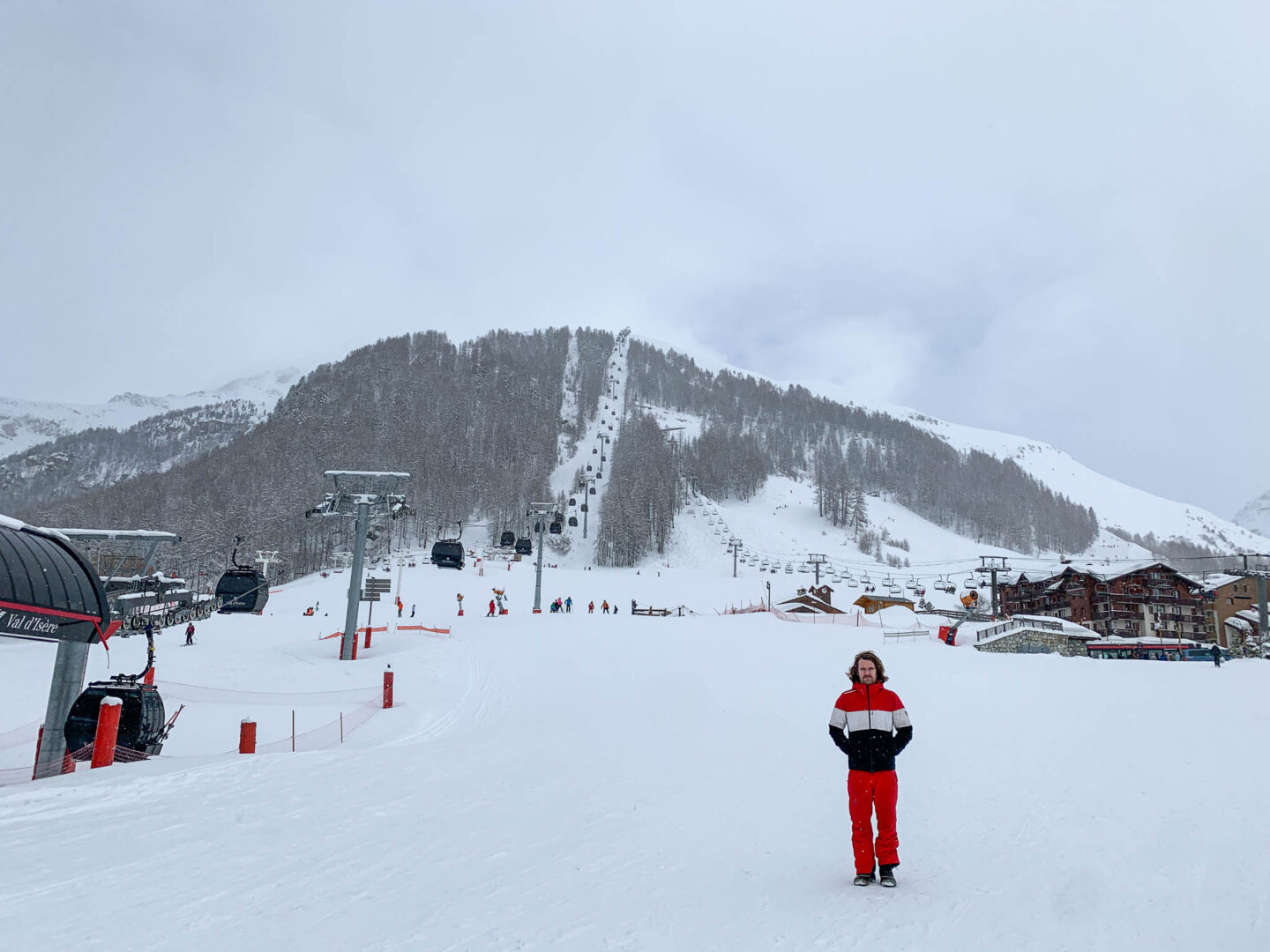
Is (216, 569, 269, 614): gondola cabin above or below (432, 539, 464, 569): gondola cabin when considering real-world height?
below

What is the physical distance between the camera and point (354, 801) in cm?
762

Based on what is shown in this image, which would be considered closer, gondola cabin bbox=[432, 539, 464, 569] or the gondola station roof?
the gondola station roof

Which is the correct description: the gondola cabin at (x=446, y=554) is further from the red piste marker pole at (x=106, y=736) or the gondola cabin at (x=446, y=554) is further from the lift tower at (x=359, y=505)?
the red piste marker pole at (x=106, y=736)

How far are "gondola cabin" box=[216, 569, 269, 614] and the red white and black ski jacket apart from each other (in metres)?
40.2

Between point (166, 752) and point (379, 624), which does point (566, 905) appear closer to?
point (166, 752)

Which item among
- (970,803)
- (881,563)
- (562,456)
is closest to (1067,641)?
(970,803)

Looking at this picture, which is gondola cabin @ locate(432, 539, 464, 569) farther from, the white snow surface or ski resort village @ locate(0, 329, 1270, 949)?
the white snow surface

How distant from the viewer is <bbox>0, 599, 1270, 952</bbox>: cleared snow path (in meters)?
4.28

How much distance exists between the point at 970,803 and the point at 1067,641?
3847 centimetres

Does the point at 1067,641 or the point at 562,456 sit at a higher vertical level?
the point at 562,456

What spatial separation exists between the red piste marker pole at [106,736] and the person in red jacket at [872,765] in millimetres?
9659

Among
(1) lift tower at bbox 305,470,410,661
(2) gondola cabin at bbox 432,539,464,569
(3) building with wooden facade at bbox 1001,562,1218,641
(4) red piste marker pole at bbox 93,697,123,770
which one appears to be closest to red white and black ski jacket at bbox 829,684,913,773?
(4) red piste marker pole at bbox 93,697,123,770

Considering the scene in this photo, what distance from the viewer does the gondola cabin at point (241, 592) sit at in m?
37.6

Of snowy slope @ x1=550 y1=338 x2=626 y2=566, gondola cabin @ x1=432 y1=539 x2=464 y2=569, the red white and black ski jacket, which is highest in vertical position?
snowy slope @ x1=550 y1=338 x2=626 y2=566
